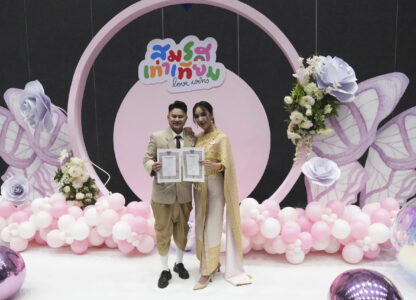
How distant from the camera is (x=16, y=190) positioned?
359 cm

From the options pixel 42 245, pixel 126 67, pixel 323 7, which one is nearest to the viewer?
pixel 42 245

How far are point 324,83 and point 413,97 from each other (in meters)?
1.71

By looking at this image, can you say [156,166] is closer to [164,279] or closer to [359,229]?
[164,279]

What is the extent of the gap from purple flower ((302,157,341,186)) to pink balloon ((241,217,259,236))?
1.94 feet

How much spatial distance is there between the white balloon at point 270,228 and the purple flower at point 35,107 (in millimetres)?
2239

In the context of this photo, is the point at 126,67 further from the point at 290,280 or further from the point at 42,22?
the point at 290,280

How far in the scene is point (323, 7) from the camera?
13.3 ft

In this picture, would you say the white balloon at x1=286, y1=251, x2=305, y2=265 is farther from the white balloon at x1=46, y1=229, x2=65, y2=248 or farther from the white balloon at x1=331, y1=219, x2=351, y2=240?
the white balloon at x1=46, y1=229, x2=65, y2=248

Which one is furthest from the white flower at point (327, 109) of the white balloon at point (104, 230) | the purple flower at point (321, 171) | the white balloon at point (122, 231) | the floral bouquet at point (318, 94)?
the white balloon at point (104, 230)

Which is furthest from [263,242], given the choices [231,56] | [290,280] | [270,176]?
[231,56]

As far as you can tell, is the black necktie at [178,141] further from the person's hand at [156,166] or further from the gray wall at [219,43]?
the gray wall at [219,43]

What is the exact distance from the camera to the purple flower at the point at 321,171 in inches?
120

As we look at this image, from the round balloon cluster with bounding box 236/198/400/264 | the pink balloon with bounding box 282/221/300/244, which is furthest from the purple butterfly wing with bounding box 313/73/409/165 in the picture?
the pink balloon with bounding box 282/221/300/244

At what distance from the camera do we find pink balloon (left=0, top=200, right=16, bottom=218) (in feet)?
11.7
